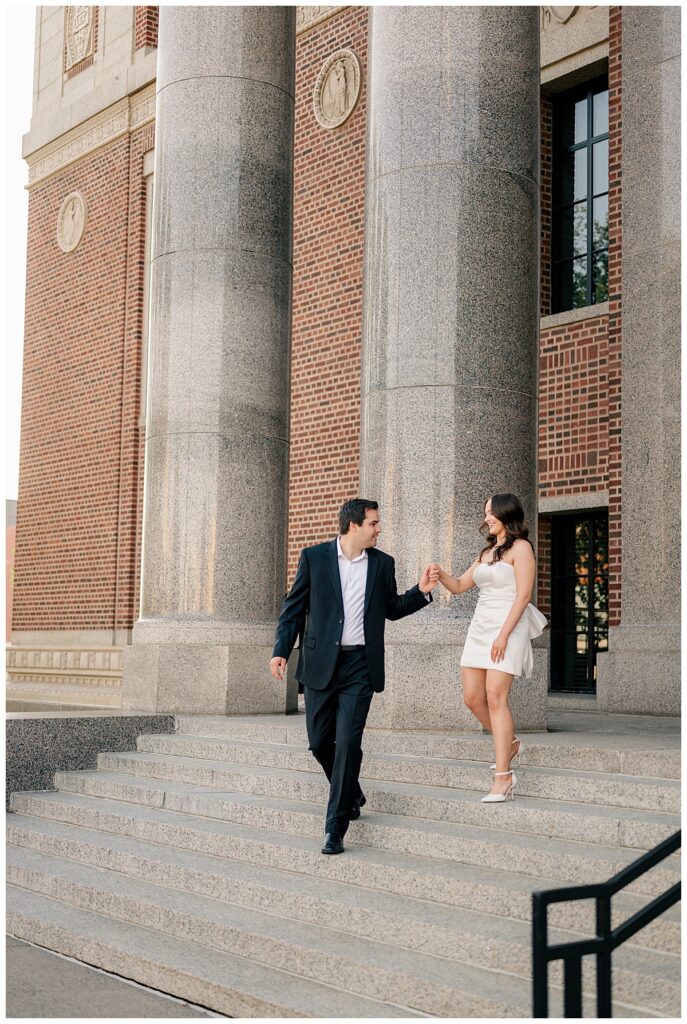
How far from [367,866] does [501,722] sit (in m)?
1.11

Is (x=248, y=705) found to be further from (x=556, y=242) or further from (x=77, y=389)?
(x=77, y=389)

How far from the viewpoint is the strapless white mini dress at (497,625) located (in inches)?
275

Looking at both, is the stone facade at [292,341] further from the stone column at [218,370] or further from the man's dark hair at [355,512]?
the man's dark hair at [355,512]

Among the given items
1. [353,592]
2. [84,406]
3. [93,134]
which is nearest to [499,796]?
[353,592]

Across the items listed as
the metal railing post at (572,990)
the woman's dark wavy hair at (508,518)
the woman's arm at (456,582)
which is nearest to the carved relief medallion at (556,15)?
the woman's dark wavy hair at (508,518)

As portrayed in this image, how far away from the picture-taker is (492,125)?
9.31 m

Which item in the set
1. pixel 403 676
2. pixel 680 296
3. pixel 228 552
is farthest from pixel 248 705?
pixel 680 296

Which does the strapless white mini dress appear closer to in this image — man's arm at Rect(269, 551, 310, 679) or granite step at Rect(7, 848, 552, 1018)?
man's arm at Rect(269, 551, 310, 679)

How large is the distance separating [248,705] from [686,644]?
6.68 meters

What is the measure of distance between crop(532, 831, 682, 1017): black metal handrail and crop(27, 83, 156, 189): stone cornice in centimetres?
1838

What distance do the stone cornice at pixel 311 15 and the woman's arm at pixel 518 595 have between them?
12.1 meters

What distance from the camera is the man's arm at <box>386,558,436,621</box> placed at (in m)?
6.79

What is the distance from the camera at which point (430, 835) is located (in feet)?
21.5

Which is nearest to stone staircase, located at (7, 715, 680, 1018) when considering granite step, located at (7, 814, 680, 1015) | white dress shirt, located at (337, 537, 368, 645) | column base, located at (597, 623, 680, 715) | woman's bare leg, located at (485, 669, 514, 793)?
granite step, located at (7, 814, 680, 1015)
